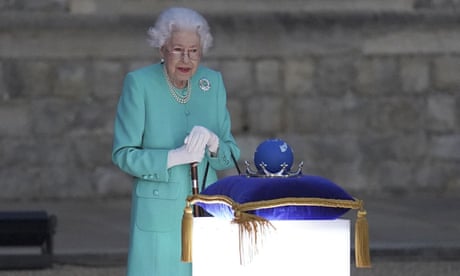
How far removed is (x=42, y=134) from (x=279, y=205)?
933 centimetres

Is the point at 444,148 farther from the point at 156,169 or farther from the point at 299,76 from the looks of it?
the point at 156,169

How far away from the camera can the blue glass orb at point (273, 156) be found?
4.64 meters

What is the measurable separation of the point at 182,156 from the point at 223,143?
0.20m

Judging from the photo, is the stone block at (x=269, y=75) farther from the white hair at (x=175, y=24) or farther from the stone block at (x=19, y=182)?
the white hair at (x=175, y=24)

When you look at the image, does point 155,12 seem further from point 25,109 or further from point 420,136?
point 420,136

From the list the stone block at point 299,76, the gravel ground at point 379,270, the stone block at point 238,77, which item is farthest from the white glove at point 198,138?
the stone block at point 299,76

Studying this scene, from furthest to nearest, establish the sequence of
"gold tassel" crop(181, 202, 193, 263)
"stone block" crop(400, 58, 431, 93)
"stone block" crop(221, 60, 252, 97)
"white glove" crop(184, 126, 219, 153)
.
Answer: "stone block" crop(400, 58, 431, 93), "stone block" crop(221, 60, 252, 97), "white glove" crop(184, 126, 219, 153), "gold tassel" crop(181, 202, 193, 263)

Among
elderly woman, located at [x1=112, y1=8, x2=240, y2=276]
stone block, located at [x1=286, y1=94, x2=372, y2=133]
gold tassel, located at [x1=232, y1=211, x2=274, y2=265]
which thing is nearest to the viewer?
gold tassel, located at [x1=232, y1=211, x2=274, y2=265]

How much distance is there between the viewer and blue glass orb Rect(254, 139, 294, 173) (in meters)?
4.64

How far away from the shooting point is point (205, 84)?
528 cm

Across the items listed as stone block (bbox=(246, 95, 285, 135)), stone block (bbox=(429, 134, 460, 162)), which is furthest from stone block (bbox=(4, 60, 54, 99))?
stone block (bbox=(429, 134, 460, 162))

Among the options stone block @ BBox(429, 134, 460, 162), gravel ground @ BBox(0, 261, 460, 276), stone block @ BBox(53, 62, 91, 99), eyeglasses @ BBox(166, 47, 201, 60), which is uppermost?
stone block @ BBox(53, 62, 91, 99)

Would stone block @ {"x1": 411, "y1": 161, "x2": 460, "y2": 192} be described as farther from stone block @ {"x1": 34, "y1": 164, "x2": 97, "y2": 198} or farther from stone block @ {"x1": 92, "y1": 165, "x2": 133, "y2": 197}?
stone block @ {"x1": 34, "y1": 164, "x2": 97, "y2": 198}

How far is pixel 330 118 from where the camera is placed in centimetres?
1361
